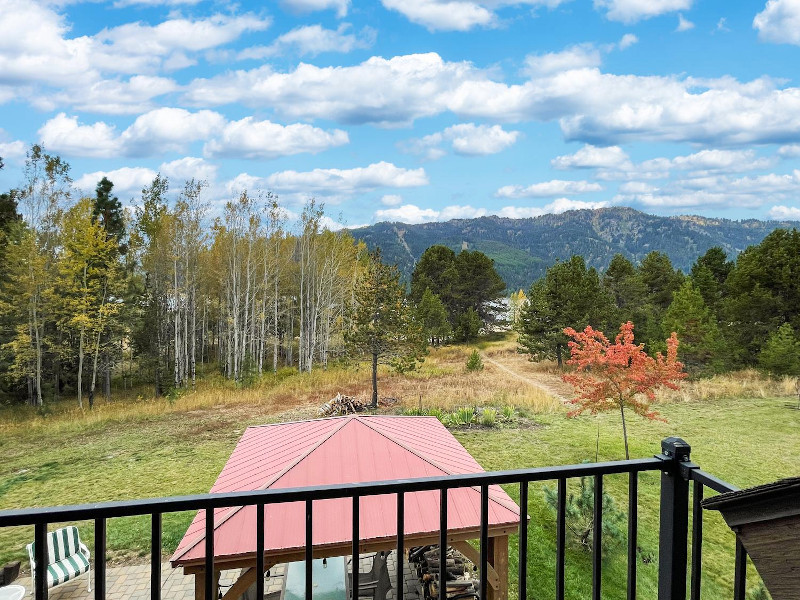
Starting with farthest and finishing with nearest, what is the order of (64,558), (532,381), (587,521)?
(532,381) < (587,521) < (64,558)

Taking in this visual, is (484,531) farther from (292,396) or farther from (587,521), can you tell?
(292,396)

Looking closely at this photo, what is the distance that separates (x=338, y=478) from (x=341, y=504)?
245mm

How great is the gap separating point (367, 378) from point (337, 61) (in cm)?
1762

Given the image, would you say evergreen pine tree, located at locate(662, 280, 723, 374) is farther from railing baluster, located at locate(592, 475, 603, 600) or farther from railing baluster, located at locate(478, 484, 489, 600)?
railing baluster, located at locate(478, 484, 489, 600)

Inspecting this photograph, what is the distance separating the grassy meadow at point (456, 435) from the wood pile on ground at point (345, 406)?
528mm

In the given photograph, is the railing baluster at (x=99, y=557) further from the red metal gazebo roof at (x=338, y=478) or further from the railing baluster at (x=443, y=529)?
the red metal gazebo roof at (x=338, y=478)

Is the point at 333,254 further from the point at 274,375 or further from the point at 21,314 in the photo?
the point at 21,314

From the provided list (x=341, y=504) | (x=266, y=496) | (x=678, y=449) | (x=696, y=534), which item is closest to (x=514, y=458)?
(x=341, y=504)

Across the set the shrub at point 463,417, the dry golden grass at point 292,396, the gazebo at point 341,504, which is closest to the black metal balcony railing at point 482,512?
the gazebo at point 341,504

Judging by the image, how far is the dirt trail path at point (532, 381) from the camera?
17.4 metres

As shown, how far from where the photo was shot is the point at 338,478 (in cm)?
457

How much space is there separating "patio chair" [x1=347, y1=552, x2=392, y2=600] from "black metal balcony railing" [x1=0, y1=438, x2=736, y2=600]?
4148mm

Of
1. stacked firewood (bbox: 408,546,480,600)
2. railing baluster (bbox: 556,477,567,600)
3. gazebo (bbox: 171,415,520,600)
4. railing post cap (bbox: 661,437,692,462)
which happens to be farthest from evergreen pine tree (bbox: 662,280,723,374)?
railing baluster (bbox: 556,477,567,600)

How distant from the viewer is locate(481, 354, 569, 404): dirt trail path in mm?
17367
